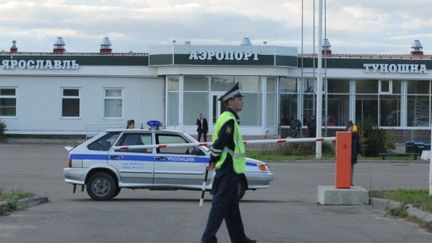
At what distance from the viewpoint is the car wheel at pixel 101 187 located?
1702cm

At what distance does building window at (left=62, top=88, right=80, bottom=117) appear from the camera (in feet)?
158

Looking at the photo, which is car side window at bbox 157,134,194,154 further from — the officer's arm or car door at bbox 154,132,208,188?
the officer's arm

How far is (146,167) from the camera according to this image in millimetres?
17094

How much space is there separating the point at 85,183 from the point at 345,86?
3376 centimetres

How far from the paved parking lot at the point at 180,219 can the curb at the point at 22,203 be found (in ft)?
0.72

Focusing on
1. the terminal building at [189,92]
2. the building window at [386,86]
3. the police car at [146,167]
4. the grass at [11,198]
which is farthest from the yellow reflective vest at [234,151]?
the building window at [386,86]

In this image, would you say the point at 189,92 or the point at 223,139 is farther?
the point at 189,92

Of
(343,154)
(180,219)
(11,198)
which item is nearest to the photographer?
(180,219)

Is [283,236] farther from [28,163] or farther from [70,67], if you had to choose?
[70,67]

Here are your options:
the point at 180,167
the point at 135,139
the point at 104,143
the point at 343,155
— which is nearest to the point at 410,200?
the point at 343,155

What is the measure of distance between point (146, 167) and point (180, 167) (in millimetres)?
774

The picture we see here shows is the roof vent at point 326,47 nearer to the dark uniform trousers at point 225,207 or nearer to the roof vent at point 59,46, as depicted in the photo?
the roof vent at point 59,46

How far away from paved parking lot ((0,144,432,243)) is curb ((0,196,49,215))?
22cm

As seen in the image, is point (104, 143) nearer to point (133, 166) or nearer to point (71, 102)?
point (133, 166)
